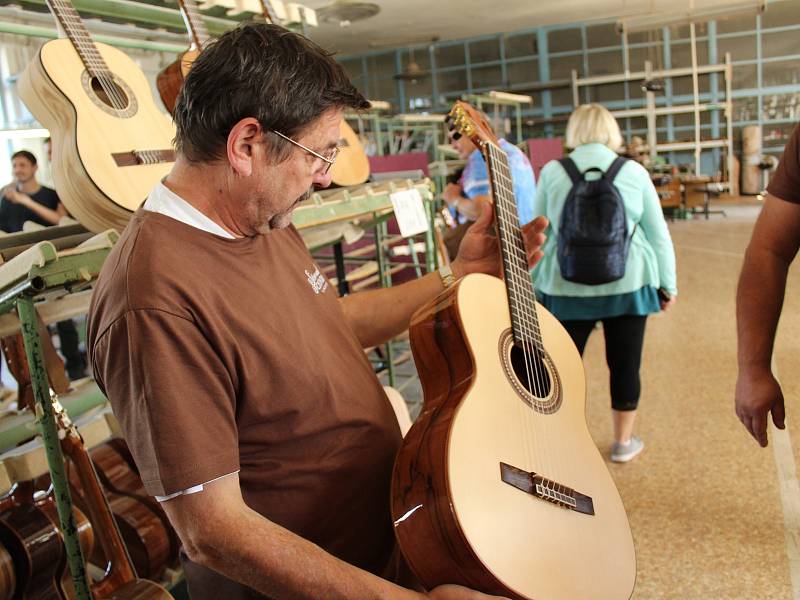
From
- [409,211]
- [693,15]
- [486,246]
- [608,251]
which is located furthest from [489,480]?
[693,15]

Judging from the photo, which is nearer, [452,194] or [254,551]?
[254,551]

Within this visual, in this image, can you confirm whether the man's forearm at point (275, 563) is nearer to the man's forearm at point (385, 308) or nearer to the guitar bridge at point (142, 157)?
the man's forearm at point (385, 308)

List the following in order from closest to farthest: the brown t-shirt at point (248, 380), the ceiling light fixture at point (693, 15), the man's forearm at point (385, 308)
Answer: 1. the brown t-shirt at point (248, 380)
2. the man's forearm at point (385, 308)
3. the ceiling light fixture at point (693, 15)

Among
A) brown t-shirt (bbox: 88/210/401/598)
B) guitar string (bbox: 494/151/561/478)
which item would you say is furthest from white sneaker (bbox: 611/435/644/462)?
brown t-shirt (bbox: 88/210/401/598)

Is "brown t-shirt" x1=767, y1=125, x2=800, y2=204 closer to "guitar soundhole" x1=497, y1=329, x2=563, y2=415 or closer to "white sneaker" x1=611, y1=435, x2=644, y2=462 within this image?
"guitar soundhole" x1=497, y1=329, x2=563, y2=415

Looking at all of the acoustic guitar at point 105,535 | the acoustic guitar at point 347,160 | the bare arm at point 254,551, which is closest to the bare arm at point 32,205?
the acoustic guitar at point 347,160

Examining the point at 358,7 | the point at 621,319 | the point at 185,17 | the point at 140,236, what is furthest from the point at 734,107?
the point at 140,236

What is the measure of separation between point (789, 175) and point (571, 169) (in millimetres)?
1468

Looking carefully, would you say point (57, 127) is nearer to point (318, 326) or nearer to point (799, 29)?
point (318, 326)

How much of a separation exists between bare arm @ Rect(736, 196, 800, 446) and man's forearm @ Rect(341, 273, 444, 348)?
0.68 metres

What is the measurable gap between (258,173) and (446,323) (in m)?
0.48

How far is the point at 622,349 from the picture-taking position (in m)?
2.94

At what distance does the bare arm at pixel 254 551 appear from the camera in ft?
3.00

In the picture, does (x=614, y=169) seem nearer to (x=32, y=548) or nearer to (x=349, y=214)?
(x=349, y=214)
